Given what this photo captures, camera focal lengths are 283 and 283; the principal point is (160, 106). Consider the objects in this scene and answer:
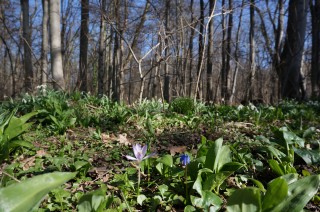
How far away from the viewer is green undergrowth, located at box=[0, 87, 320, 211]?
3.92 feet

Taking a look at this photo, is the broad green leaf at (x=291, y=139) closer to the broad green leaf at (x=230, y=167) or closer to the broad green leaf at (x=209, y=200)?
the broad green leaf at (x=230, y=167)

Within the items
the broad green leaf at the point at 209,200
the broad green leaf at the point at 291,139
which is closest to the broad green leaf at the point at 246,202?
the broad green leaf at the point at 209,200

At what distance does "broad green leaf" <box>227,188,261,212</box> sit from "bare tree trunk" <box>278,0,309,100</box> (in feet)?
24.7

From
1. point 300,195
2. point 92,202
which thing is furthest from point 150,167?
point 300,195

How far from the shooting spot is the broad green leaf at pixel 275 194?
119 centimetres

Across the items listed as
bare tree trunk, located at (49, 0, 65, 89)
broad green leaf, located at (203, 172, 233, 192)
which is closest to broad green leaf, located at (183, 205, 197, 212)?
broad green leaf, located at (203, 172, 233, 192)

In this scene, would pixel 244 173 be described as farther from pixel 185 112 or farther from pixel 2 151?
pixel 185 112

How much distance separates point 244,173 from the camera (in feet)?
6.11

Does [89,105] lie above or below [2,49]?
below

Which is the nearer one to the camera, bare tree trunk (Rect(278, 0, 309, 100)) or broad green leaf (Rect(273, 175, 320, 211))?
broad green leaf (Rect(273, 175, 320, 211))

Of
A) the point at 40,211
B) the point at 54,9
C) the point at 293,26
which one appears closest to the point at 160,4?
the point at 54,9

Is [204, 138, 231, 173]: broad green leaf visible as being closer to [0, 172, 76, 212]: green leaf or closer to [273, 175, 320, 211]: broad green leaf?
[273, 175, 320, 211]: broad green leaf

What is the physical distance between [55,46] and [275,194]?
248 inches

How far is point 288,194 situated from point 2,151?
5.87ft
